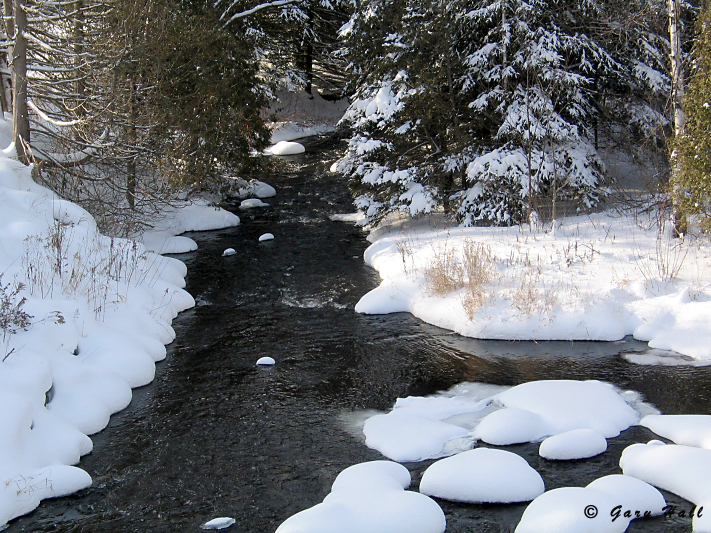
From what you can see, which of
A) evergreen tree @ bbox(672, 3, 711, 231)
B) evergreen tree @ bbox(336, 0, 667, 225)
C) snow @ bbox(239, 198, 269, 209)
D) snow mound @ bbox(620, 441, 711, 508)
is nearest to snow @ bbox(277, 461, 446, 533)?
snow mound @ bbox(620, 441, 711, 508)

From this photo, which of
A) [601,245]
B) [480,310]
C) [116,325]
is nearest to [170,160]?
[116,325]

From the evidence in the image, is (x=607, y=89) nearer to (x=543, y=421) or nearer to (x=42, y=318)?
(x=543, y=421)

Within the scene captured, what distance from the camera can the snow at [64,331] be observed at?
6.21 metres

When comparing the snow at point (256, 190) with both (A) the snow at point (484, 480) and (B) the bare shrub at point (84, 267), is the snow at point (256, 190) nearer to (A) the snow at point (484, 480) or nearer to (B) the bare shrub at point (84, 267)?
(B) the bare shrub at point (84, 267)

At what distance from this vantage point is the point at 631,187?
16.6m

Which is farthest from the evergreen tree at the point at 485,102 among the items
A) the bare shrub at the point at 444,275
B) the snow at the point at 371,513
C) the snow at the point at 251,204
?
the snow at the point at 371,513

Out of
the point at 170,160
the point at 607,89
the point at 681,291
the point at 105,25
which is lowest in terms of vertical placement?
the point at 681,291

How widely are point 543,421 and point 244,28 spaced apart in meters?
17.5

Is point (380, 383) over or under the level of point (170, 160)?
under

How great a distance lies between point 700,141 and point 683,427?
15.7 ft

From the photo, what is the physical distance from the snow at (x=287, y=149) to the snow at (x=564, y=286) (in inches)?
524

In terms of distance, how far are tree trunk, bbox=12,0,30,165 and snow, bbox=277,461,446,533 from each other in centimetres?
1003

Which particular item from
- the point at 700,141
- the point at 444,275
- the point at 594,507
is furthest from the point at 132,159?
the point at 594,507

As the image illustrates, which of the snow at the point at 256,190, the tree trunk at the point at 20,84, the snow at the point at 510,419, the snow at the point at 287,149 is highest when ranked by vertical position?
the tree trunk at the point at 20,84
